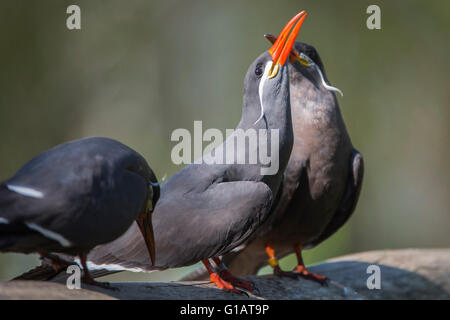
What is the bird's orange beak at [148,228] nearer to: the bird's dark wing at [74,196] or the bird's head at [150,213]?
the bird's head at [150,213]

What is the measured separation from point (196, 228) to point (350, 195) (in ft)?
3.99

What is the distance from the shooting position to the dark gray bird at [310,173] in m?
3.01

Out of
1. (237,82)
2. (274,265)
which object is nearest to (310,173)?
(274,265)

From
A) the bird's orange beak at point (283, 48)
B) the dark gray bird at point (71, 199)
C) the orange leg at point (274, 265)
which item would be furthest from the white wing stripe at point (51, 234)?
the orange leg at point (274, 265)

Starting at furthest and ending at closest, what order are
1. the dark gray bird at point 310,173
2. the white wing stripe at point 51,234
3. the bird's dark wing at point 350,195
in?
the bird's dark wing at point 350,195 < the dark gray bird at point 310,173 < the white wing stripe at point 51,234

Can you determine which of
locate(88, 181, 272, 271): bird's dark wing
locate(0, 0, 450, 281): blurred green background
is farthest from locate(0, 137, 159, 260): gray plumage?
locate(0, 0, 450, 281): blurred green background

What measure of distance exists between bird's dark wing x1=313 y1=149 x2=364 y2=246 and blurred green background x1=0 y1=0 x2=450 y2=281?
9.47 ft

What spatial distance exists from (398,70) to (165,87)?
2.82 metres

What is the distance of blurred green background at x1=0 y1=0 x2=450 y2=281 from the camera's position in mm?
6230

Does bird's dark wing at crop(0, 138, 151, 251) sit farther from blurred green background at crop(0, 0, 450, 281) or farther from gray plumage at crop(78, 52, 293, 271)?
blurred green background at crop(0, 0, 450, 281)

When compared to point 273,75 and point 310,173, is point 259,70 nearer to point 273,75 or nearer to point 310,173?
point 273,75

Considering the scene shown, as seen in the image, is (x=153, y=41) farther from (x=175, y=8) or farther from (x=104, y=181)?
(x=104, y=181)

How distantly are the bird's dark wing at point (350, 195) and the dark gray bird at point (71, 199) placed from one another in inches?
62.9

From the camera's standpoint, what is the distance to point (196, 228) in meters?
2.35
